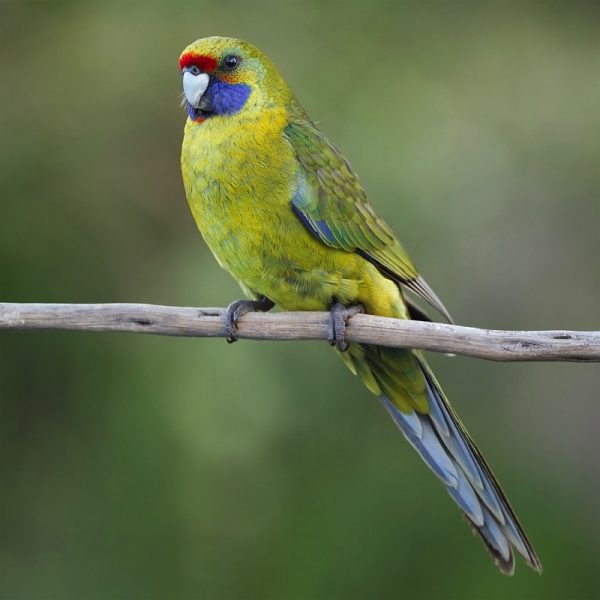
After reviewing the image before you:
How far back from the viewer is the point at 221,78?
10.8 ft

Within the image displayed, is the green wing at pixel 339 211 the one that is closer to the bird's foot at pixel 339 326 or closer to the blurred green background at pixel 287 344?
the bird's foot at pixel 339 326

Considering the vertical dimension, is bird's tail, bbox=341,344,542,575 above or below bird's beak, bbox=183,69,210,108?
below

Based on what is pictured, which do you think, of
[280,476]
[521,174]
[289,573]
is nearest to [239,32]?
[521,174]

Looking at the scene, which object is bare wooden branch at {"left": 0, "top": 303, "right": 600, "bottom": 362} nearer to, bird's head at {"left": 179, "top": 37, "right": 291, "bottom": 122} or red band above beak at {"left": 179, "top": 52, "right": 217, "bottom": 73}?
bird's head at {"left": 179, "top": 37, "right": 291, "bottom": 122}

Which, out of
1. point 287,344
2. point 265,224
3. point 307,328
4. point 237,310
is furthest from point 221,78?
point 287,344

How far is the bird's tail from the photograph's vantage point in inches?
126

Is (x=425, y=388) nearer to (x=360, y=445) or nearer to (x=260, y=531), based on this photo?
(x=360, y=445)

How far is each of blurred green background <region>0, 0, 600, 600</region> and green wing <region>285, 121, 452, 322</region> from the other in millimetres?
911

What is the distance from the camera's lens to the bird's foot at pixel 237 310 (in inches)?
121

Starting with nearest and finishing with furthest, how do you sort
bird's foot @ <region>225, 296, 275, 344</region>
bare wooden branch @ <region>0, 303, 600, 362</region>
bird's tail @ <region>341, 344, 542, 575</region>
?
bare wooden branch @ <region>0, 303, 600, 362</region>
bird's foot @ <region>225, 296, 275, 344</region>
bird's tail @ <region>341, 344, 542, 575</region>

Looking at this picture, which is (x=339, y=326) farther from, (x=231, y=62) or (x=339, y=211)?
(x=231, y=62)

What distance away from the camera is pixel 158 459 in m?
4.26

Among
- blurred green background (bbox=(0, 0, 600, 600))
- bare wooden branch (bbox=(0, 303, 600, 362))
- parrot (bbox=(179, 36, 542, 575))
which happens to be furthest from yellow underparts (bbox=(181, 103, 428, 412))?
blurred green background (bbox=(0, 0, 600, 600))

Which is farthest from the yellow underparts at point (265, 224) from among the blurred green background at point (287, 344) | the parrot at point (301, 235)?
the blurred green background at point (287, 344)
